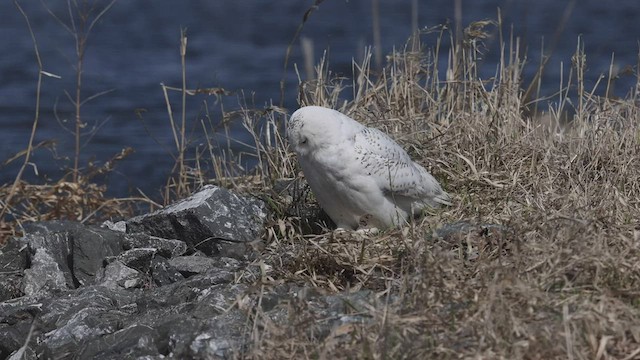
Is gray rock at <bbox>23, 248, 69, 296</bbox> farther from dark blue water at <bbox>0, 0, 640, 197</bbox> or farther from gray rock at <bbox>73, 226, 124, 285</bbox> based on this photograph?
dark blue water at <bbox>0, 0, 640, 197</bbox>

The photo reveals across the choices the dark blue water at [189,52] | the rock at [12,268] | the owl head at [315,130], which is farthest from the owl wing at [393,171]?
the dark blue water at [189,52]

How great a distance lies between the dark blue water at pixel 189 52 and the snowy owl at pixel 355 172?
19.3ft

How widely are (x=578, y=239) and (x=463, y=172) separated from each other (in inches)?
69.9

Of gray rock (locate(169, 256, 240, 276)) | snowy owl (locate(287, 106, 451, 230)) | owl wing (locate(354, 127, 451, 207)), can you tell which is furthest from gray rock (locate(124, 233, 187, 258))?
owl wing (locate(354, 127, 451, 207))

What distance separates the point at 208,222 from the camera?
Result: 20.5 ft

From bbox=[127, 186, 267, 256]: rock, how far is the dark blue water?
5403mm

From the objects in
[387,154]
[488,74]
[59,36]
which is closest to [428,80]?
[387,154]

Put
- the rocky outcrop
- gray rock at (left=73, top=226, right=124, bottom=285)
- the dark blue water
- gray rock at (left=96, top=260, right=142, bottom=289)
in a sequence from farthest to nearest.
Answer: the dark blue water
gray rock at (left=73, top=226, right=124, bottom=285)
gray rock at (left=96, top=260, right=142, bottom=289)
the rocky outcrop

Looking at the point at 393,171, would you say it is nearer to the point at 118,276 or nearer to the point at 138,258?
the point at 138,258

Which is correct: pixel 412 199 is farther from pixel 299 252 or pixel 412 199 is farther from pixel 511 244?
pixel 511 244

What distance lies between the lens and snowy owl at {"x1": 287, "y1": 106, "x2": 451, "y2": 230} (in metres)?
5.95

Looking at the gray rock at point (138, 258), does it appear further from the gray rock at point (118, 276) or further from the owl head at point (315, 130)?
the owl head at point (315, 130)

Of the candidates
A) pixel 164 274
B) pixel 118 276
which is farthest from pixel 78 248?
pixel 164 274

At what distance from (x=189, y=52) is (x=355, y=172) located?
1050cm
